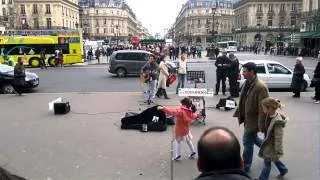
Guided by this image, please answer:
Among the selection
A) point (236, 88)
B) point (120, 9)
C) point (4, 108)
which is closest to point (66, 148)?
point (4, 108)

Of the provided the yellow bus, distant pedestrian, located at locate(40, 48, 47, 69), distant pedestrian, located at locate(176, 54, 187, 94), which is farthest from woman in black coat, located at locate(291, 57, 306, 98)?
the yellow bus

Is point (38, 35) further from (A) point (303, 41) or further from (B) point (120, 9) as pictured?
(B) point (120, 9)

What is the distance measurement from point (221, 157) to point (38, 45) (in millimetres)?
35623

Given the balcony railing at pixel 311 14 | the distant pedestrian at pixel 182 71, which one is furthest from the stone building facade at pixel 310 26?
the distant pedestrian at pixel 182 71

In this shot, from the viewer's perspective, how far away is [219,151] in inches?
83.5

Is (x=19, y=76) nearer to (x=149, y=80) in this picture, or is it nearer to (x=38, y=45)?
(x=149, y=80)

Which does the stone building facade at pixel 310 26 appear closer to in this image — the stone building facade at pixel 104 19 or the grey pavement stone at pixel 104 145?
the grey pavement stone at pixel 104 145

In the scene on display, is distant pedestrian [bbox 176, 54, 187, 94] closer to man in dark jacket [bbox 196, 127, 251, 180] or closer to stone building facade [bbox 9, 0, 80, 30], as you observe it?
man in dark jacket [bbox 196, 127, 251, 180]

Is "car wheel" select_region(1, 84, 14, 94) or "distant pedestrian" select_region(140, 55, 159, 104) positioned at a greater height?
"distant pedestrian" select_region(140, 55, 159, 104)

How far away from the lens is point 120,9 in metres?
162

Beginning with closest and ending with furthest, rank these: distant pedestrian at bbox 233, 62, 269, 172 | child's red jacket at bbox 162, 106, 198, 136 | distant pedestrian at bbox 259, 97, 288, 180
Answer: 1. distant pedestrian at bbox 259, 97, 288, 180
2. distant pedestrian at bbox 233, 62, 269, 172
3. child's red jacket at bbox 162, 106, 198, 136

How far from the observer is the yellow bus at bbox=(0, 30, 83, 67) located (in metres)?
35.1

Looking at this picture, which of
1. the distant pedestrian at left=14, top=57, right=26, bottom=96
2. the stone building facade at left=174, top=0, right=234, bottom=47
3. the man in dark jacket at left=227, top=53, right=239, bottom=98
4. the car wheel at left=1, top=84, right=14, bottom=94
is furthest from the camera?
the stone building facade at left=174, top=0, right=234, bottom=47

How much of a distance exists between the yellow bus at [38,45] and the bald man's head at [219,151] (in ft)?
112
